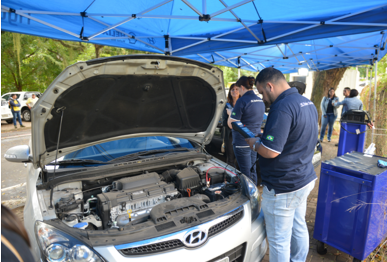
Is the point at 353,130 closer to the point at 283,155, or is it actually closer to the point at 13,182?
the point at 283,155

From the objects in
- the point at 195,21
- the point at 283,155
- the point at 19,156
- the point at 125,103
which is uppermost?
Result: the point at 195,21

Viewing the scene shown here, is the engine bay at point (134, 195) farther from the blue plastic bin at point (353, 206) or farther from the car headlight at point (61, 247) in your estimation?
the blue plastic bin at point (353, 206)

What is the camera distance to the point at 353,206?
8.15ft

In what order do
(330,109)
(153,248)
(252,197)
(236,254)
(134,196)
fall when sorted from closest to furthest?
(153,248), (236,254), (134,196), (252,197), (330,109)

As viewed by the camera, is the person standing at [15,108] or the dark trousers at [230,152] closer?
the dark trousers at [230,152]

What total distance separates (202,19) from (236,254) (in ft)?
11.4

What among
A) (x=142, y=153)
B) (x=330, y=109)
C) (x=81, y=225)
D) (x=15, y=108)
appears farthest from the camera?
(x=15, y=108)

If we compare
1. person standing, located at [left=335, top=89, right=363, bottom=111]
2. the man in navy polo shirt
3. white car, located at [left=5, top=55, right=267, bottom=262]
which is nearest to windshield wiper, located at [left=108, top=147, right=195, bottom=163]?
white car, located at [left=5, top=55, right=267, bottom=262]

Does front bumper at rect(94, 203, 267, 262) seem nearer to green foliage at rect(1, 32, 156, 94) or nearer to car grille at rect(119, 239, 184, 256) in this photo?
car grille at rect(119, 239, 184, 256)

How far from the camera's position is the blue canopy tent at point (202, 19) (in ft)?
12.8

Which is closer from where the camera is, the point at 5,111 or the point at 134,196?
the point at 134,196

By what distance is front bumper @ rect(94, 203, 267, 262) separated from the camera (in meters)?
1.68

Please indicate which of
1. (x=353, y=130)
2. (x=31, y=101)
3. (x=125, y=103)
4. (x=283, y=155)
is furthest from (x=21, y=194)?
(x=31, y=101)

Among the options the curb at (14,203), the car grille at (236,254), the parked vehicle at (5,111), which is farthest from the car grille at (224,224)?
the parked vehicle at (5,111)
